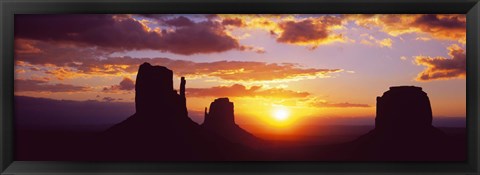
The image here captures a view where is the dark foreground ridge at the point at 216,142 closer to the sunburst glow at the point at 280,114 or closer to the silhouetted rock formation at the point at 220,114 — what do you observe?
the silhouetted rock formation at the point at 220,114

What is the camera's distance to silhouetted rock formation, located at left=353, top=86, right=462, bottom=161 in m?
4.73

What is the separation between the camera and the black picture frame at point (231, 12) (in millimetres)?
4637

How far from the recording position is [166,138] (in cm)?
482

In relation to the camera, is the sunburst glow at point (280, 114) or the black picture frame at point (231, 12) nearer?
the black picture frame at point (231, 12)

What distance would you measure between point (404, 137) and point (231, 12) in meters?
1.61

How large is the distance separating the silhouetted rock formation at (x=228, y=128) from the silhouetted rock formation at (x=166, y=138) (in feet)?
0.17

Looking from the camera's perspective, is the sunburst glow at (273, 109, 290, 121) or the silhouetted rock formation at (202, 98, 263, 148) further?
the sunburst glow at (273, 109, 290, 121)

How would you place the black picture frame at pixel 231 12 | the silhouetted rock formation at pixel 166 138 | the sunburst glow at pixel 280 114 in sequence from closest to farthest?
1. the black picture frame at pixel 231 12
2. the silhouetted rock formation at pixel 166 138
3. the sunburst glow at pixel 280 114

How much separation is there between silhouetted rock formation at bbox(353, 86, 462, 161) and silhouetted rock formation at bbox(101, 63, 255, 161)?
953 mm

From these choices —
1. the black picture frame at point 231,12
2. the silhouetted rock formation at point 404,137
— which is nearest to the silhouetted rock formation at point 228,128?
the black picture frame at point 231,12

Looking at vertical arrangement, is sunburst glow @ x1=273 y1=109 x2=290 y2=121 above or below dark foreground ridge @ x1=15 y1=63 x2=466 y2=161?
above

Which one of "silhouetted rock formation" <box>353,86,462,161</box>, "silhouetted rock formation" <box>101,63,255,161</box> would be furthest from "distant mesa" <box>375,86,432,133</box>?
"silhouetted rock formation" <box>101,63,255,161</box>

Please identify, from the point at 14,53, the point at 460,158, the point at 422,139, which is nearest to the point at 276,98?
the point at 422,139

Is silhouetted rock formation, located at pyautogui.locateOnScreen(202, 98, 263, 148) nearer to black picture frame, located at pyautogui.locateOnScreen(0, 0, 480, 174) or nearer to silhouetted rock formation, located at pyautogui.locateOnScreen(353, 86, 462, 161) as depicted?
black picture frame, located at pyautogui.locateOnScreen(0, 0, 480, 174)
